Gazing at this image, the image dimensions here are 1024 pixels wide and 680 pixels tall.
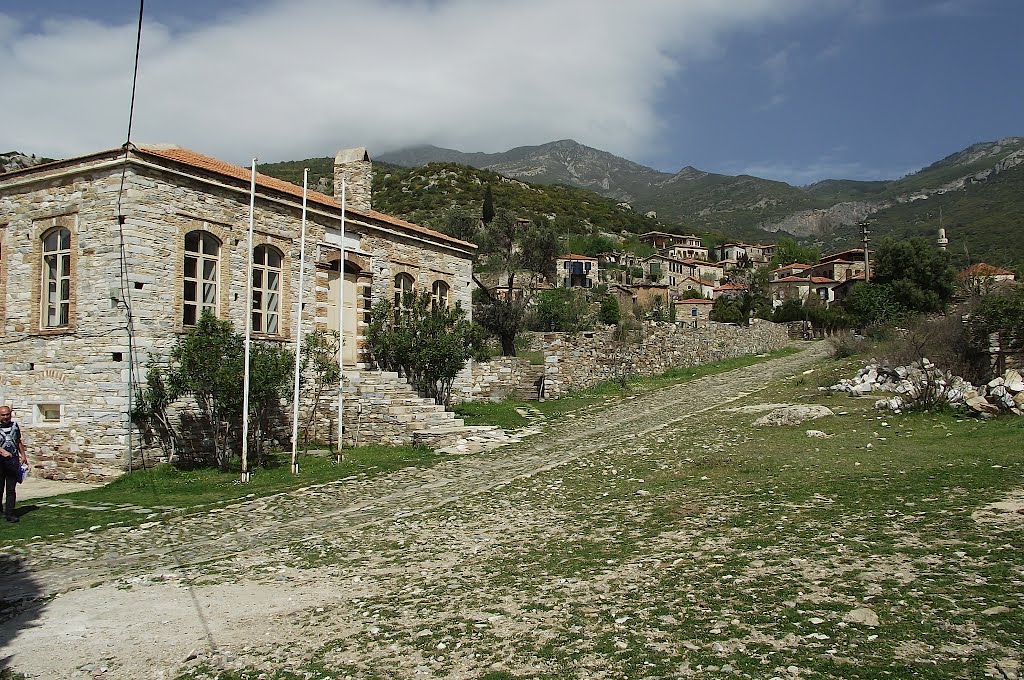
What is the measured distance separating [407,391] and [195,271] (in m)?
6.12

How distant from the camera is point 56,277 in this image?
15812mm

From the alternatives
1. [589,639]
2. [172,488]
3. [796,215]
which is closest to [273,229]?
[172,488]

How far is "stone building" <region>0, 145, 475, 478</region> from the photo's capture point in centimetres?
1472

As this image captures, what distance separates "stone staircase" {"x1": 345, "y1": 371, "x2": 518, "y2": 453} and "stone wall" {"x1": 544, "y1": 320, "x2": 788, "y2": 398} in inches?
301

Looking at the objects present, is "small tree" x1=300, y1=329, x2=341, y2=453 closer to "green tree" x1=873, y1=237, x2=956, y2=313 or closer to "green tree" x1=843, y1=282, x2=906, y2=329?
"green tree" x1=843, y1=282, x2=906, y2=329

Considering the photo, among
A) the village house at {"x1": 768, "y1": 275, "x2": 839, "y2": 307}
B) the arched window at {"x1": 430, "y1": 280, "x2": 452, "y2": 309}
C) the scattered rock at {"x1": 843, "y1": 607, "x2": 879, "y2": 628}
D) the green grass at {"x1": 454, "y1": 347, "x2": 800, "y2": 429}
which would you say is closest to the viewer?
the scattered rock at {"x1": 843, "y1": 607, "x2": 879, "y2": 628}

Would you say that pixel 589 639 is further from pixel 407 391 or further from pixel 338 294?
pixel 338 294

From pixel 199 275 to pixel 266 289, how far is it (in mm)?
2052

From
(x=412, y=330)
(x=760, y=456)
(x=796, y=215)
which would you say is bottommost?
(x=760, y=456)

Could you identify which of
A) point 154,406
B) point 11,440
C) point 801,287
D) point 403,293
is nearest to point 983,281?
point 403,293

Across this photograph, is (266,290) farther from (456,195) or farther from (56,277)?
(456,195)

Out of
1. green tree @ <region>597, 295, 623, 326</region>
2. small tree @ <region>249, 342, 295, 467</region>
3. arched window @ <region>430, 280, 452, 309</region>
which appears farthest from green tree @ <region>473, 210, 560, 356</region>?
small tree @ <region>249, 342, 295, 467</region>

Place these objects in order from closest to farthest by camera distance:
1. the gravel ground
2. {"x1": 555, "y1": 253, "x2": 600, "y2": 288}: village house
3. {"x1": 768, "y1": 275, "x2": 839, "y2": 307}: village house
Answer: the gravel ground < {"x1": 555, "y1": 253, "x2": 600, "y2": 288}: village house < {"x1": 768, "y1": 275, "x2": 839, "y2": 307}: village house

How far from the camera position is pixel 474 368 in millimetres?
25531
